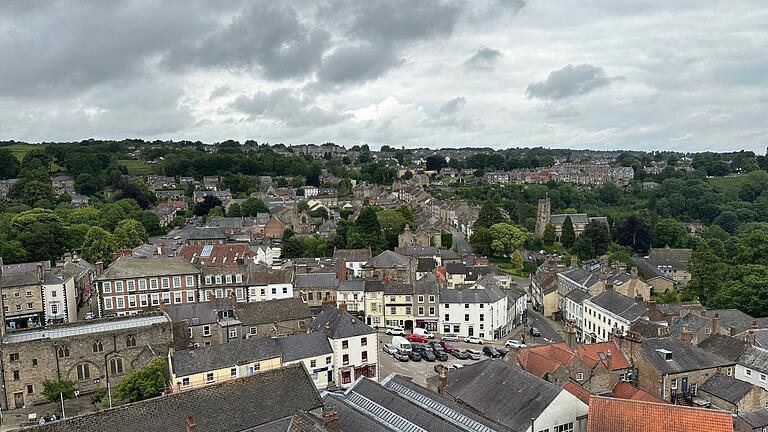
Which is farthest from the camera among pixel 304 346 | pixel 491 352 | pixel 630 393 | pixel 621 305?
pixel 621 305

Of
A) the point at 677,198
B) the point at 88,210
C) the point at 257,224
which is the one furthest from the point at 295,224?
the point at 677,198

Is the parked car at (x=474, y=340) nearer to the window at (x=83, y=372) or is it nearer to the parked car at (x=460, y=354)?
the parked car at (x=460, y=354)

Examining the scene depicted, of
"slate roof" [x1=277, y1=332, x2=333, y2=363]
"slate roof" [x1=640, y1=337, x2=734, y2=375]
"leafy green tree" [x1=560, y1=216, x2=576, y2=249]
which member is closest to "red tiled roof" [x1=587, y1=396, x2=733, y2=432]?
"slate roof" [x1=640, y1=337, x2=734, y2=375]

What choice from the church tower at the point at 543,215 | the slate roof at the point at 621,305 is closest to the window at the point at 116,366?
the slate roof at the point at 621,305

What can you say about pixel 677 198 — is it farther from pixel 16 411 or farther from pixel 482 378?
pixel 16 411

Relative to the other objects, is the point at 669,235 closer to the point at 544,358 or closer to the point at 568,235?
the point at 568,235

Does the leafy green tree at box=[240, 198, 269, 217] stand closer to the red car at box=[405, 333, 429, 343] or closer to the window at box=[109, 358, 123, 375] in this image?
the red car at box=[405, 333, 429, 343]

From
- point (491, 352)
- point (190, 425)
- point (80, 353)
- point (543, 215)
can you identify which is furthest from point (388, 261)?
point (543, 215)
